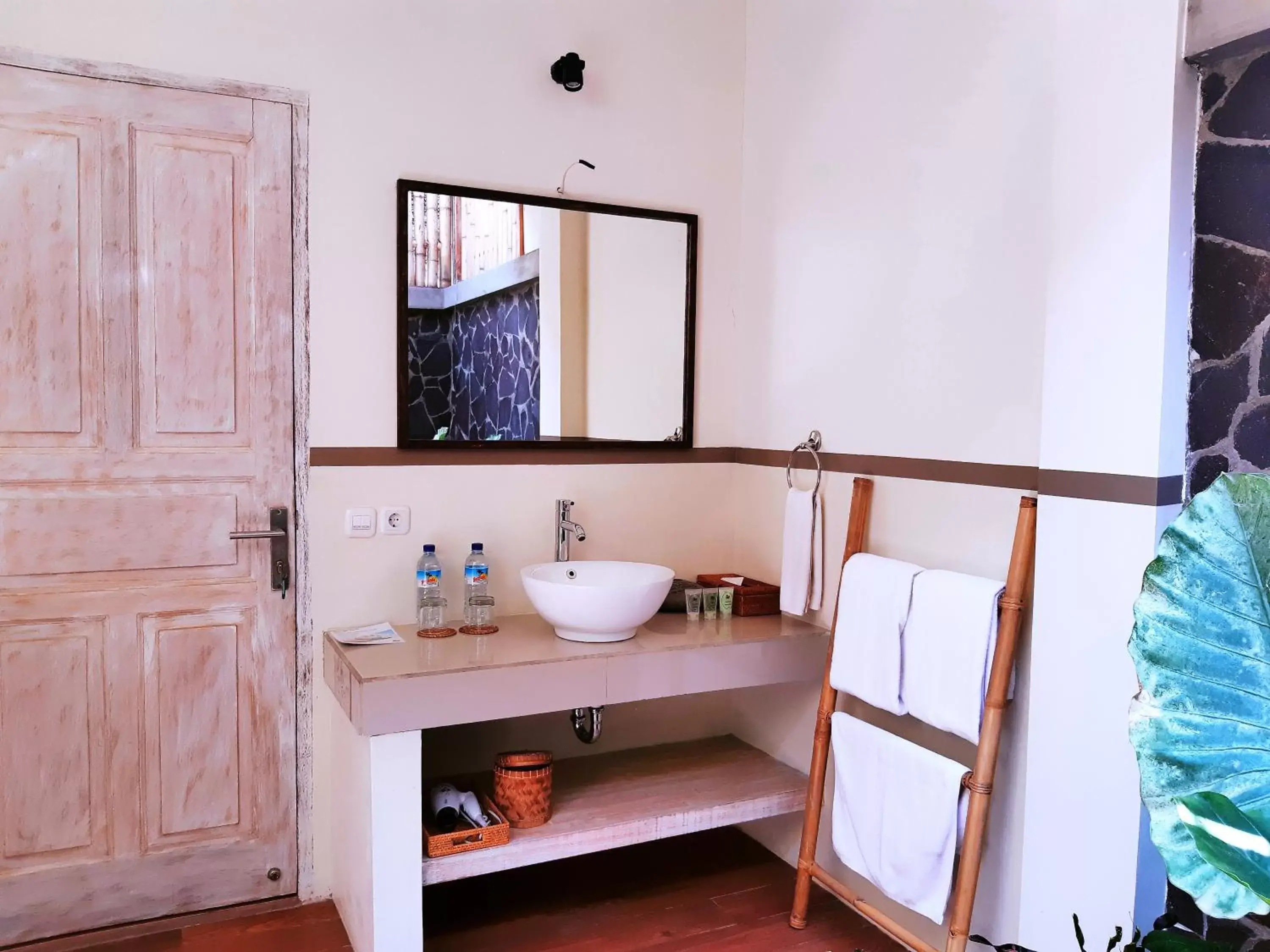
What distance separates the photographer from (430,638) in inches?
103

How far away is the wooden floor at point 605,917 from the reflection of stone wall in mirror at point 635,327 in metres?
1.39

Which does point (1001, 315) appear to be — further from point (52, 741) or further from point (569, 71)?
point (52, 741)

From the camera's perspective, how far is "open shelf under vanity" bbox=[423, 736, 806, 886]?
2.44 metres

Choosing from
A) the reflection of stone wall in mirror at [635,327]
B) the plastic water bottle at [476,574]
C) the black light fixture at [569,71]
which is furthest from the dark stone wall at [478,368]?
the black light fixture at [569,71]

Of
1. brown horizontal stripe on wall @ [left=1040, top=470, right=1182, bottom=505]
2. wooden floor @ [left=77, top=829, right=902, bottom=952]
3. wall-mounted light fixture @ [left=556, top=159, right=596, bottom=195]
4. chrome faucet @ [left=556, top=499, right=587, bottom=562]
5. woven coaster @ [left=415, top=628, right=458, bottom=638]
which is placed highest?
wall-mounted light fixture @ [left=556, top=159, right=596, bottom=195]

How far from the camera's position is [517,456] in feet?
9.70

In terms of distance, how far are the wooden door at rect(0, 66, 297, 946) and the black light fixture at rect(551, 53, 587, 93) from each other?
0.80 meters

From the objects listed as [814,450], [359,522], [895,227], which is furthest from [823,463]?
[359,522]

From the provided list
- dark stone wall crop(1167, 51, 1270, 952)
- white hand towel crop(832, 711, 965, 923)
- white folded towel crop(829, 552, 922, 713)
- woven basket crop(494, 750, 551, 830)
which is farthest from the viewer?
woven basket crop(494, 750, 551, 830)

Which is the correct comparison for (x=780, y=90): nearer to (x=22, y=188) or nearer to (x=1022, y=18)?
(x=1022, y=18)

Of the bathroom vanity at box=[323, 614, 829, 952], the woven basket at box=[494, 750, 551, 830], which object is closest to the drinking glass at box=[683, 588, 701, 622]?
the bathroom vanity at box=[323, 614, 829, 952]

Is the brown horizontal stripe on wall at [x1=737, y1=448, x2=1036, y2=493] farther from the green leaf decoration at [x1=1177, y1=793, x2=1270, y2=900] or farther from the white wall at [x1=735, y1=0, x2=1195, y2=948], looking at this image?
the green leaf decoration at [x1=1177, y1=793, x2=1270, y2=900]

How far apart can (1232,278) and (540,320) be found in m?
1.84

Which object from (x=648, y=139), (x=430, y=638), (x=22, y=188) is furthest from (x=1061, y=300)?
(x=22, y=188)
